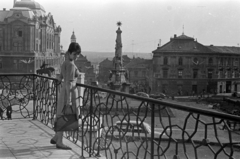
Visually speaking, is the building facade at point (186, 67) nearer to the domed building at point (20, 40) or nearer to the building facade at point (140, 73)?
the building facade at point (140, 73)

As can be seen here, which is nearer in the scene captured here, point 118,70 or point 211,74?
point 118,70

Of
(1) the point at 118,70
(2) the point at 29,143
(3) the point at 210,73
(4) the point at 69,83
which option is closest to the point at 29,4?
(1) the point at 118,70

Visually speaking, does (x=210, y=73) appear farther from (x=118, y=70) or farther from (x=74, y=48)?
(x=74, y=48)

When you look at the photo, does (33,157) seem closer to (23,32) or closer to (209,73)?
(23,32)

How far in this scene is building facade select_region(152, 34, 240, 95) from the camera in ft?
149

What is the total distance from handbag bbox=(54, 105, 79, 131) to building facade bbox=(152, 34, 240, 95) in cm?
4140

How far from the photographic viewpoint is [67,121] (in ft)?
14.2

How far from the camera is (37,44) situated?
141 ft

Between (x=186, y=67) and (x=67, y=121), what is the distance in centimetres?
4286

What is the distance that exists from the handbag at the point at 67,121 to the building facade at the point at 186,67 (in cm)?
4140

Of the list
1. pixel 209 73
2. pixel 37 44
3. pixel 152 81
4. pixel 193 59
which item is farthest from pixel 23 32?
pixel 209 73

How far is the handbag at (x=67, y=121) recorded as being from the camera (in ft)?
14.1

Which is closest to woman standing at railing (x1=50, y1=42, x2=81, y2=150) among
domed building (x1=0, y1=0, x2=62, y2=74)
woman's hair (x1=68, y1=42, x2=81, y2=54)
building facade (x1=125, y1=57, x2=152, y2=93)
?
woman's hair (x1=68, y1=42, x2=81, y2=54)

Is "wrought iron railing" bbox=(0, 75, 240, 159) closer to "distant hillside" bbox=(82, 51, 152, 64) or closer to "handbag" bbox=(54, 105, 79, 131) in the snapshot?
"handbag" bbox=(54, 105, 79, 131)
